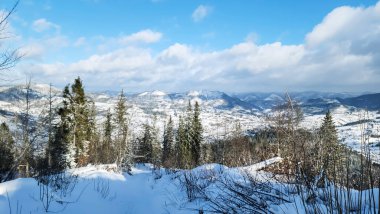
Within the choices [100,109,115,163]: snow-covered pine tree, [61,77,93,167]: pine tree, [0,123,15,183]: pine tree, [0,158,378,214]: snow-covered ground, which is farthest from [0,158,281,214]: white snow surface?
[61,77,93,167]: pine tree

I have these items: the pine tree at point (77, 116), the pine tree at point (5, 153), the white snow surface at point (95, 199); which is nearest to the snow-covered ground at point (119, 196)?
the white snow surface at point (95, 199)

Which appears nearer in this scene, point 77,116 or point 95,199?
point 95,199

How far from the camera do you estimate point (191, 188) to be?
9.79 meters

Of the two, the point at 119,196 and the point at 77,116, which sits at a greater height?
the point at 77,116

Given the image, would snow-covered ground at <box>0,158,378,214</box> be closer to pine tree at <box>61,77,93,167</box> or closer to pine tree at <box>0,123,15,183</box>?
pine tree at <box>0,123,15,183</box>

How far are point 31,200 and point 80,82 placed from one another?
30.5 metres

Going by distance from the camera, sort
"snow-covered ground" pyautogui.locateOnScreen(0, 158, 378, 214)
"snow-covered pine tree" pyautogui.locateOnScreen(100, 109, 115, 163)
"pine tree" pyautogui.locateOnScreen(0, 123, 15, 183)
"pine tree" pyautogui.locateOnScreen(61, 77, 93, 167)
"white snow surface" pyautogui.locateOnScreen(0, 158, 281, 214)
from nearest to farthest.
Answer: "snow-covered ground" pyautogui.locateOnScreen(0, 158, 378, 214)
"white snow surface" pyautogui.locateOnScreen(0, 158, 281, 214)
"pine tree" pyautogui.locateOnScreen(0, 123, 15, 183)
"snow-covered pine tree" pyautogui.locateOnScreen(100, 109, 115, 163)
"pine tree" pyautogui.locateOnScreen(61, 77, 93, 167)

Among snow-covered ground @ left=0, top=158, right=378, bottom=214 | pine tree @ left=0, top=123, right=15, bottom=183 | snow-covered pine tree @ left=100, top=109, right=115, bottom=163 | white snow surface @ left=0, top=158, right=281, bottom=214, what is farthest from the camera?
snow-covered pine tree @ left=100, top=109, right=115, bottom=163

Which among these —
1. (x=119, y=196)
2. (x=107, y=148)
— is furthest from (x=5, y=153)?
(x=119, y=196)

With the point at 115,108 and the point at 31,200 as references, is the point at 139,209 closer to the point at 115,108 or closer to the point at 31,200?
the point at 31,200

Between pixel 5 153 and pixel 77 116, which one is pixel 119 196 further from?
pixel 77 116

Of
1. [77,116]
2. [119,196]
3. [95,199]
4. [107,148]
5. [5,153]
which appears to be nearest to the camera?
[95,199]

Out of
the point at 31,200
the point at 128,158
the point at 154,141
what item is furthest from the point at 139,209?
the point at 154,141

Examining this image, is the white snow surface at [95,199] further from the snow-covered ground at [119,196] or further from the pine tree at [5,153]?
the pine tree at [5,153]
